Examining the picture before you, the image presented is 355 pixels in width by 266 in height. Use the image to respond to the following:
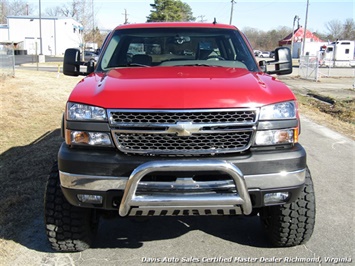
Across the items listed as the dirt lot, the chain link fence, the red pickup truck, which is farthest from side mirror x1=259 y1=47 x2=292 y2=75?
the chain link fence

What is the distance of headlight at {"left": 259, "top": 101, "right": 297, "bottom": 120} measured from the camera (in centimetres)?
292

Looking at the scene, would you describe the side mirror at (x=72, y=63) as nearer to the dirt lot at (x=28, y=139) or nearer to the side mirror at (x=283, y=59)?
the dirt lot at (x=28, y=139)

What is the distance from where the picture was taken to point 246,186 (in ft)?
9.29

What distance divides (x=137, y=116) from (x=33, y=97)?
11284mm

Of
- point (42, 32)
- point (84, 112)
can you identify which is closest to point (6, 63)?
point (84, 112)

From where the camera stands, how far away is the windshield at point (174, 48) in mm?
4316

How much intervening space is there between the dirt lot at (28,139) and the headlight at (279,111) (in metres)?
2.37

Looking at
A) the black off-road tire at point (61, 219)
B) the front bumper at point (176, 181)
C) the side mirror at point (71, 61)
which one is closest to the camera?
the front bumper at point (176, 181)

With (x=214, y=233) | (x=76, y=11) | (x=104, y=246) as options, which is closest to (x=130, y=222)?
(x=104, y=246)

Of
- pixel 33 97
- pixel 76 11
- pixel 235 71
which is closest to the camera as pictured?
pixel 235 71

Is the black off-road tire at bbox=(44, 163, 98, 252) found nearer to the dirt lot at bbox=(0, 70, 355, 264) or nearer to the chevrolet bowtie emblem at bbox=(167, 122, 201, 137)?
the dirt lot at bbox=(0, 70, 355, 264)

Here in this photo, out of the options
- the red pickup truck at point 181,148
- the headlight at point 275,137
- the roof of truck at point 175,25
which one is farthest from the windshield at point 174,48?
the headlight at point 275,137

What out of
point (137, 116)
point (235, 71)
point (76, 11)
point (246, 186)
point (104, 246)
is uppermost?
point (76, 11)

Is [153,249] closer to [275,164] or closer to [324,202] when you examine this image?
[275,164]
